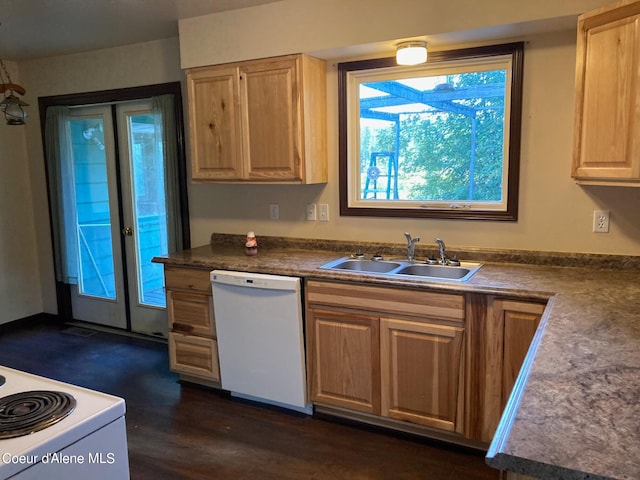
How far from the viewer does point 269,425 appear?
9.57ft

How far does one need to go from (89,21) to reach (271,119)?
4.74 ft

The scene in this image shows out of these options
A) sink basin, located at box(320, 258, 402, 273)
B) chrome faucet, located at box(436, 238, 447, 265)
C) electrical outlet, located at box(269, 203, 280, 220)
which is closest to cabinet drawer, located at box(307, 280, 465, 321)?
sink basin, located at box(320, 258, 402, 273)

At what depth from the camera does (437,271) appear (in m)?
2.90

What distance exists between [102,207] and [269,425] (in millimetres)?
2686

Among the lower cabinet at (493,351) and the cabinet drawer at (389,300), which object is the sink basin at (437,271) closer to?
the cabinet drawer at (389,300)

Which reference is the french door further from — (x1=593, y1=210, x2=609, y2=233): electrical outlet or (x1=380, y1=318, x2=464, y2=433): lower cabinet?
(x1=593, y1=210, x2=609, y2=233): electrical outlet

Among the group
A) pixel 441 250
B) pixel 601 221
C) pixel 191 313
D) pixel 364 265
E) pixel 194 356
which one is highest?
pixel 601 221

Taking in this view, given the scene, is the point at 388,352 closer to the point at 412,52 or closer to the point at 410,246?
the point at 410,246

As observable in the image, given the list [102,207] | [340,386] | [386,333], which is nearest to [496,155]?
[386,333]

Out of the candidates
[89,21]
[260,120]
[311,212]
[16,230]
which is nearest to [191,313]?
[311,212]

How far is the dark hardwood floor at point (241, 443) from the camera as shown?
8.11 feet

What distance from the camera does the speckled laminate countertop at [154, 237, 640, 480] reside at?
998mm

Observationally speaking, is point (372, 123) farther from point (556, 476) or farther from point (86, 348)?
point (86, 348)

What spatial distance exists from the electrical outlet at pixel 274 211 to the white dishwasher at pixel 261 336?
0.71m
